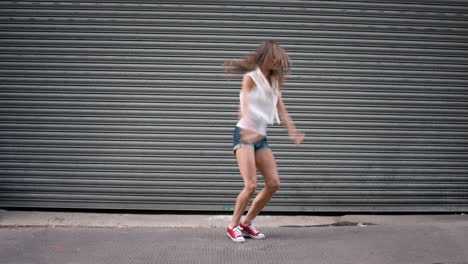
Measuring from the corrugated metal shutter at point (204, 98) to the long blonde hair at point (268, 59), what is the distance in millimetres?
1192

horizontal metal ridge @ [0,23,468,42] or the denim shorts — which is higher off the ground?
Answer: horizontal metal ridge @ [0,23,468,42]

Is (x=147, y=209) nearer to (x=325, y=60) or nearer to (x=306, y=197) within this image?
(x=306, y=197)

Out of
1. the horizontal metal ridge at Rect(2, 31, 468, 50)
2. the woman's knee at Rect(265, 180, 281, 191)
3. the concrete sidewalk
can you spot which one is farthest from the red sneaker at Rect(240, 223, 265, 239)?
the horizontal metal ridge at Rect(2, 31, 468, 50)

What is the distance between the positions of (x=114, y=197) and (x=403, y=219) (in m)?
3.40

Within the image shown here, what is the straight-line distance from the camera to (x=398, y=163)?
5188mm

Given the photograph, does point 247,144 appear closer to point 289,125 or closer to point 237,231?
point 289,125

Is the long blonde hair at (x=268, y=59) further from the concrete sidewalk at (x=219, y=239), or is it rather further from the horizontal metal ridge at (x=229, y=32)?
the concrete sidewalk at (x=219, y=239)

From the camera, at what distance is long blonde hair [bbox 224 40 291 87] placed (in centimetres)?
A: 373

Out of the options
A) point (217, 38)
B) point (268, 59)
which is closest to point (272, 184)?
point (268, 59)

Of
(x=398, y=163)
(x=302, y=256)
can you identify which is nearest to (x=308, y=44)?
(x=398, y=163)

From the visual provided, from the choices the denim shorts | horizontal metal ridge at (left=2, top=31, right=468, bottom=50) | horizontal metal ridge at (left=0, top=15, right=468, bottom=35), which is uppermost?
horizontal metal ridge at (left=0, top=15, right=468, bottom=35)

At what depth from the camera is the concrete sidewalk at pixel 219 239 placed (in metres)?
3.73

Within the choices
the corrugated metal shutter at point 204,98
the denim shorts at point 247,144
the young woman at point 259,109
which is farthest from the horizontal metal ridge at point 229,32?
the denim shorts at point 247,144

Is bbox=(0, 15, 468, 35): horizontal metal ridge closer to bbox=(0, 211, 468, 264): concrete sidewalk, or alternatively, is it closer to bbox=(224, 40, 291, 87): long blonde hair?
bbox=(224, 40, 291, 87): long blonde hair
